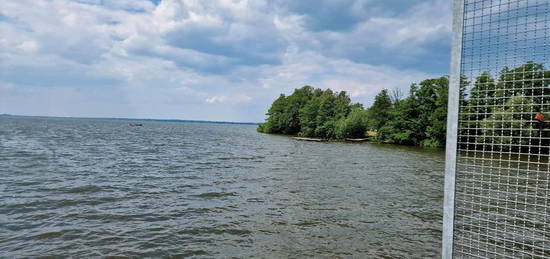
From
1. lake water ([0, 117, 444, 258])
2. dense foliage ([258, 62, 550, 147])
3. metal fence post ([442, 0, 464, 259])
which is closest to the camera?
metal fence post ([442, 0, 464, 259])

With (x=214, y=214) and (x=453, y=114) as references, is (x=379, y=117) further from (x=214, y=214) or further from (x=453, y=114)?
(x=453, y=114)

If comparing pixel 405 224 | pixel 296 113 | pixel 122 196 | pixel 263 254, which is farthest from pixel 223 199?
pixel 296 113

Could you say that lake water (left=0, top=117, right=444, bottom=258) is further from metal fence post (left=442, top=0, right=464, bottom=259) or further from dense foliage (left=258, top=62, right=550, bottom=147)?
dense foliage (left=258, top=62, right=550, bottom=147)

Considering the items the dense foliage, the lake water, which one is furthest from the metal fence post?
the dense foliage

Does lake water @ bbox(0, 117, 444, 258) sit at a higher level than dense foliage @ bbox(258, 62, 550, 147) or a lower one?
lower

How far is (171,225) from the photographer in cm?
788

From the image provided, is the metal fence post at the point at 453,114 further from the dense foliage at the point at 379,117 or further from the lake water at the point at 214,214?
the dense foliage at the point at 379,117

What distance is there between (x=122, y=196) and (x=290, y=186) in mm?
6333

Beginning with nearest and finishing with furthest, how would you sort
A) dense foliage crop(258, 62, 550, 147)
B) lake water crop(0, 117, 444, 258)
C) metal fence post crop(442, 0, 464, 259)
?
1. metal fence post crop(442, 0, 464, 259)
2. lake water crop(0, 117, 444, 258)
3. dense foliage crop(258, 62, 550, 147)

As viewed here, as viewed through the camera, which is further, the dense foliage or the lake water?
the dense foliage

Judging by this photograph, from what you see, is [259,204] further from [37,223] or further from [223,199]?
[37,223]

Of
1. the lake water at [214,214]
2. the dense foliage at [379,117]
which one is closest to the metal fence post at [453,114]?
the lake water at [214,214]

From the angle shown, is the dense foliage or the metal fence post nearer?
the metal fence post

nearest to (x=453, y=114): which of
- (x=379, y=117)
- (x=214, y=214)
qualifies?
(x=214, y=214)
